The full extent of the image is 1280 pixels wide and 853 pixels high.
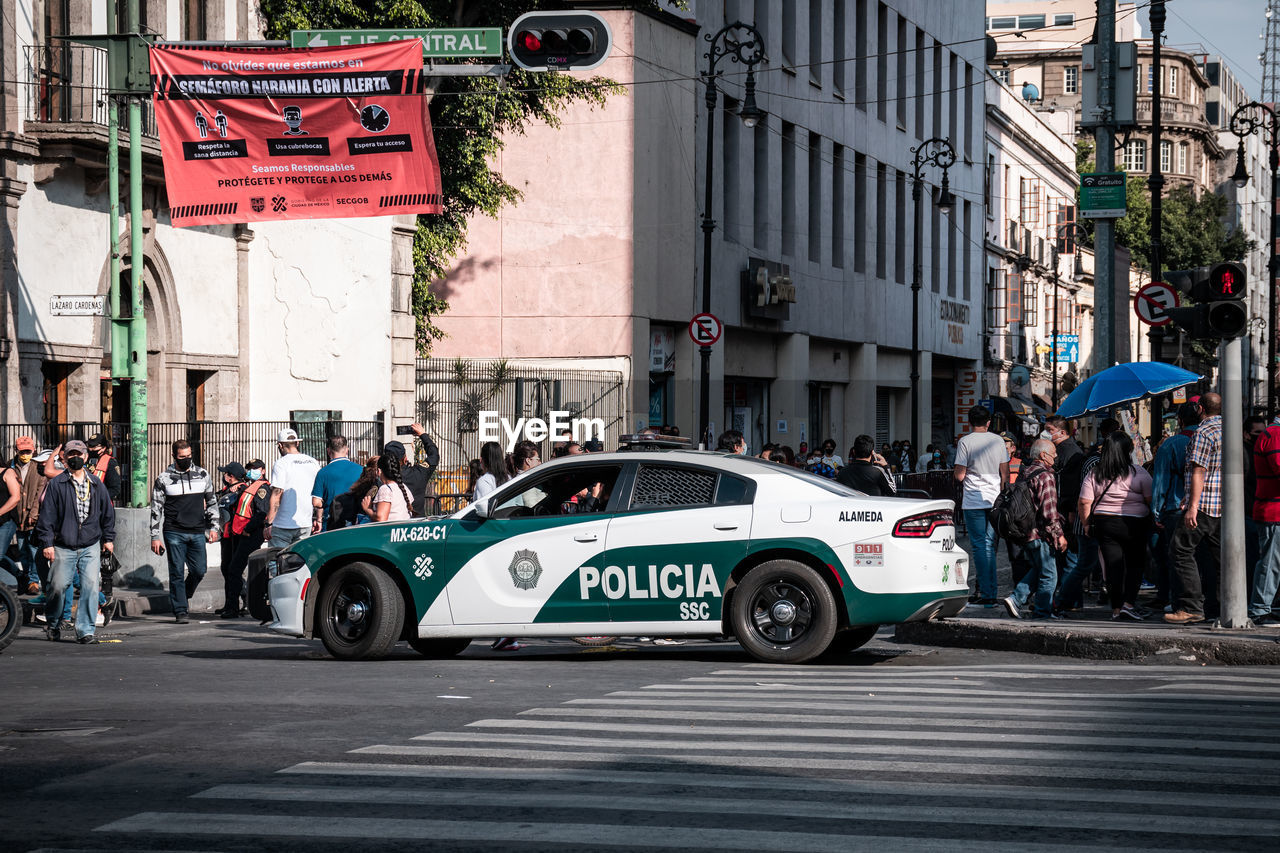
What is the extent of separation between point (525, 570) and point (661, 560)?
1.01 metres

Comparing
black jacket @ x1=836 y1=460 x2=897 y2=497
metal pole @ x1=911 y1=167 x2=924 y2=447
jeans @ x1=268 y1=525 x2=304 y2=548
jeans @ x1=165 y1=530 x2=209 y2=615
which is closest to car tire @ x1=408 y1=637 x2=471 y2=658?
jeans @ x1=268 y1=525 x2=304 y2=548

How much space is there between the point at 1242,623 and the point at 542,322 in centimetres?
2469

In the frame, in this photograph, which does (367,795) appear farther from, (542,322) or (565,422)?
(542,322)

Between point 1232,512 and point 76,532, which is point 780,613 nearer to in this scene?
point 1232,512

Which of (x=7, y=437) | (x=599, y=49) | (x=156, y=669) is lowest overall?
(x=156, y=669)

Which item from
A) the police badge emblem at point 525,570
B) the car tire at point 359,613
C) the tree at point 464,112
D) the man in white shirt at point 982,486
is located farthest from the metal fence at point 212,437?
the man in white shirt at point 982,486

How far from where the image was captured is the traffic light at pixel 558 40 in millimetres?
16094

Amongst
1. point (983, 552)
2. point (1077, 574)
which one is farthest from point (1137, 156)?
point (1077, 574)

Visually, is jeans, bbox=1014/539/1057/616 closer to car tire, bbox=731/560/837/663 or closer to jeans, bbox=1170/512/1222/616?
jeans, bbox=1170/512/1222/616

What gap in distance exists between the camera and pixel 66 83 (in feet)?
71.6

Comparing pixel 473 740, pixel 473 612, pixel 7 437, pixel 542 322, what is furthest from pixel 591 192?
pixel 473 740

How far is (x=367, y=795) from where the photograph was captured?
718 cm

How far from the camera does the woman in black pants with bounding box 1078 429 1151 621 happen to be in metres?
15.2

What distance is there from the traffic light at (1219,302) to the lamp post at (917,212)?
1108 inches
